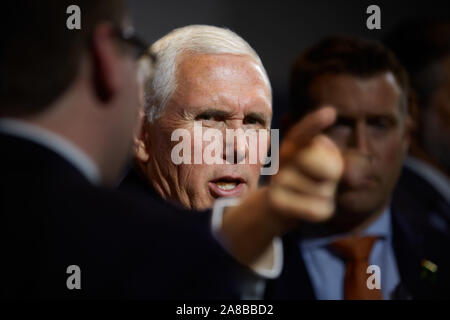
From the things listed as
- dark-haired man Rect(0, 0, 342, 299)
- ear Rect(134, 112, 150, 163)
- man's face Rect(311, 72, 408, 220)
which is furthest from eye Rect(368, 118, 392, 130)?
dark-haired man Rect(0, 0, 342, 299)

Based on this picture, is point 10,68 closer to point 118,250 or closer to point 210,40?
point 118,250

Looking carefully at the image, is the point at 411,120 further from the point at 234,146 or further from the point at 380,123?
the point at 234,146

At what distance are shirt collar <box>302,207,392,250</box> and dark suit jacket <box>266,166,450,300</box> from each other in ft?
0.04

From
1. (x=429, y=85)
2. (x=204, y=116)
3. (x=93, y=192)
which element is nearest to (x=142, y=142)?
(x=204, y=116)

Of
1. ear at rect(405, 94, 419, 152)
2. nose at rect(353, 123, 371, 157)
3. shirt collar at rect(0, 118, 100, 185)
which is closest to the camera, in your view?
shirt collar at rect(0, 118, 100, 185)

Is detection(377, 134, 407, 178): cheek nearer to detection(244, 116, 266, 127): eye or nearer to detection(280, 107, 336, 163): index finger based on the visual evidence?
detection(244, 116, 266, 127): eye

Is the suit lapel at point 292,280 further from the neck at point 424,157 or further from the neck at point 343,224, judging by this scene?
the neck at point 424,157

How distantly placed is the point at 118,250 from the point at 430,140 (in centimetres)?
109

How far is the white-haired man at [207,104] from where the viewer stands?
1090mm

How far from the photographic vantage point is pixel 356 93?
3.86 ft

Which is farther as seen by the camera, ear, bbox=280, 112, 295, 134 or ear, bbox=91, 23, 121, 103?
ear, bbox=280, 112, 295, 134

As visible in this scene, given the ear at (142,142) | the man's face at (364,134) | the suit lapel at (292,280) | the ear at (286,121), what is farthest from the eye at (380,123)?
the ear at (142,142)

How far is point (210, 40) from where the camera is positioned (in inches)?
43.7

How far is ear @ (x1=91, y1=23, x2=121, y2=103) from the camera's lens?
0.74 meters
